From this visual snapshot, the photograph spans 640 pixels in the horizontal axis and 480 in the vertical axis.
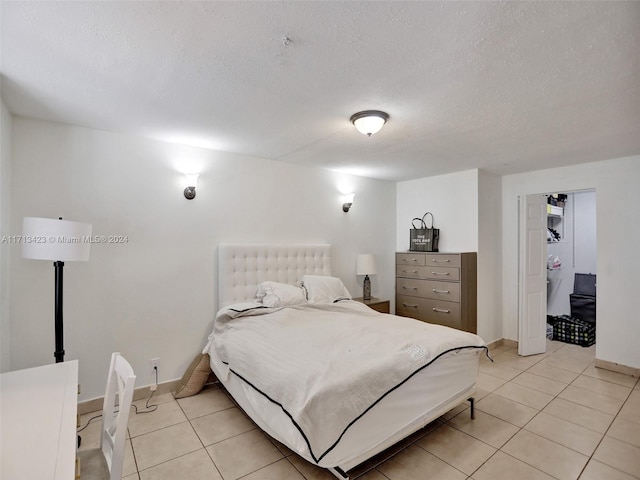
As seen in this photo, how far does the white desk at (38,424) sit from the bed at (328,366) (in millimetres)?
978

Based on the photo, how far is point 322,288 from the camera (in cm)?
367

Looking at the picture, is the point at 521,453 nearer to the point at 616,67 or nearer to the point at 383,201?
the point at 616,67

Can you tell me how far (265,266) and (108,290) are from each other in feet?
4.89

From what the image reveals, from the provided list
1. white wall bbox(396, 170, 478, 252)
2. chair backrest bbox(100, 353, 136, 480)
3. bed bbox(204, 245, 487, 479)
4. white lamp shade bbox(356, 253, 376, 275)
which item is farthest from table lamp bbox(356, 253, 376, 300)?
chair backrest bbox(100, 353, 136, 480)

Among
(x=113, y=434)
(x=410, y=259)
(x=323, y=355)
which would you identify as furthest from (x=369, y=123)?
(x=410, y=259)

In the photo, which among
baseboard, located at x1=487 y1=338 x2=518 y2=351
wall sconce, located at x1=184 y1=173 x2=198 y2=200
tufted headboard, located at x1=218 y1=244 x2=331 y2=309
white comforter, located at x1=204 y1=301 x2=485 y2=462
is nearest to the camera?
white comforter, located at x1=204 y1=301 x2=485 y2=462

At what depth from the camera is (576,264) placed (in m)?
5.79

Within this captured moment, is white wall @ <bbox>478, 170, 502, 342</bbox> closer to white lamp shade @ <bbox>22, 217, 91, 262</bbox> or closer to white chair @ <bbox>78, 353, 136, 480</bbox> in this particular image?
white chair @ <bbox>78, 353, 136, 480</bbox>

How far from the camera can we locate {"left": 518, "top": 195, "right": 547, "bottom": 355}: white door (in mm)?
4188

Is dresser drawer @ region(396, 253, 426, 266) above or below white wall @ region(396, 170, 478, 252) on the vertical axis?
below

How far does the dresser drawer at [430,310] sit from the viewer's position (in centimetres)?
405

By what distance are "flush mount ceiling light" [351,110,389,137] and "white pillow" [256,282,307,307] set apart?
180 centimetres

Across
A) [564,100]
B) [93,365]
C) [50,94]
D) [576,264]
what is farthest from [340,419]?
[576,264]

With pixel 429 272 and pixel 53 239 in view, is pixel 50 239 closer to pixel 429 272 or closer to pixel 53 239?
pixel 53 239
